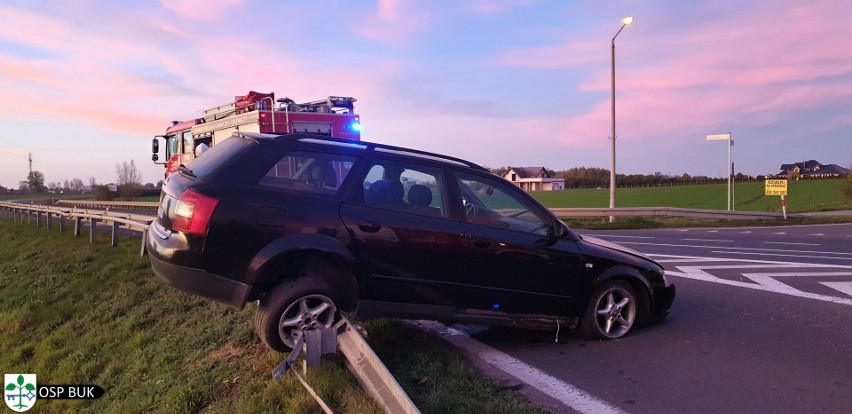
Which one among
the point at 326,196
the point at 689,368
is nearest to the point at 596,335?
the point at 689,368

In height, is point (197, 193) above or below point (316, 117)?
below

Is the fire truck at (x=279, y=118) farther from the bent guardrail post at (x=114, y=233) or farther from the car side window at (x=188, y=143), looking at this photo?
the bent guardrail post at (x=114, y=233)

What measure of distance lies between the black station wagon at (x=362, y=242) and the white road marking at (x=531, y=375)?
316mm

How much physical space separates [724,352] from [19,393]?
694cm

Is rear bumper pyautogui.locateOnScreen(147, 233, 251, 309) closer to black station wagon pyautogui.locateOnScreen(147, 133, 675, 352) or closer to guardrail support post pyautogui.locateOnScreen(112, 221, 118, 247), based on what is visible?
black station wagon pyautogui.locateOnScreen(147, 133, 675, 352)

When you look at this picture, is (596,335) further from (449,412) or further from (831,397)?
(449,412)

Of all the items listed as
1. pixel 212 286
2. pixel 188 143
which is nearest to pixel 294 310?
pixel 212 286

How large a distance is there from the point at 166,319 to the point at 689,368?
5.88m

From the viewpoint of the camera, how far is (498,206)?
4.84 meters

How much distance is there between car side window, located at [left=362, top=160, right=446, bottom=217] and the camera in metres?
4.38

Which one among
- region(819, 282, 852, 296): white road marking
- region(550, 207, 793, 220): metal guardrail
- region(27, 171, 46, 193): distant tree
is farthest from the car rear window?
region(27, 171, 46, 193): distant tree

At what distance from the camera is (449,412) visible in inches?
131

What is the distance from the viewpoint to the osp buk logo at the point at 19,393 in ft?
18.9

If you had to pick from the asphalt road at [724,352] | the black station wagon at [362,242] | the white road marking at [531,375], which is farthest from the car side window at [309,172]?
the asphalt road at [724,352]
